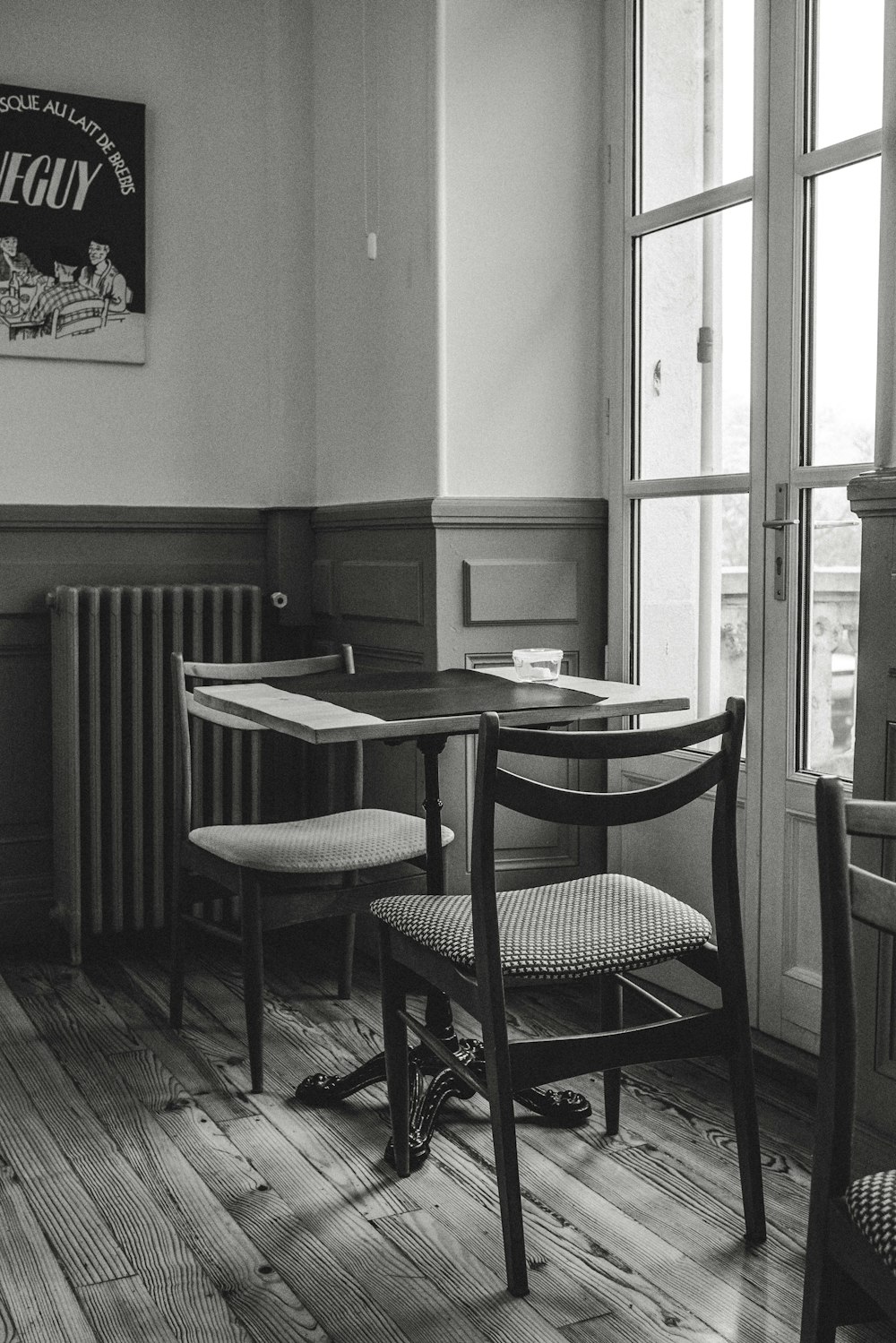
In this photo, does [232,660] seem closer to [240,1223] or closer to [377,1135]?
[377,1135]

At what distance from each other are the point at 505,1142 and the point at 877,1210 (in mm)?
705

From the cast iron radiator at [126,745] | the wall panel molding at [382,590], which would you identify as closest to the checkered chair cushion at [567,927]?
the wall panel molding at [382,590]

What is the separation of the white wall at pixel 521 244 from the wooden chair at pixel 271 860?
Answer: 0.67 meters

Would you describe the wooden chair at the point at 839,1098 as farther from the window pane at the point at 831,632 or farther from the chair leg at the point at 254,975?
the chair leg at the point at 254,975

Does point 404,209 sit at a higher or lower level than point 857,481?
higher

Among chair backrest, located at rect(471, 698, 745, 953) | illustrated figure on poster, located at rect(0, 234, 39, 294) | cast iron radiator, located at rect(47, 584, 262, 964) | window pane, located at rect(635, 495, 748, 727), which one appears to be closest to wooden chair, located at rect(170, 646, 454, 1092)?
cast iron radiator, located at rect(47, 584, 262, 964)

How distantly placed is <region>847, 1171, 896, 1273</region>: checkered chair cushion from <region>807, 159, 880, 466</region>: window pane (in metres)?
1.57

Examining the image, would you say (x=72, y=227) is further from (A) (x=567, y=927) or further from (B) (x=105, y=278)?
(A) (x=567, y=927)

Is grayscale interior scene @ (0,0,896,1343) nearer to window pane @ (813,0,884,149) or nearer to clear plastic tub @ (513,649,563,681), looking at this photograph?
window pane @ (813,0,884,149)

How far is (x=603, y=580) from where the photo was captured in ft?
10.9

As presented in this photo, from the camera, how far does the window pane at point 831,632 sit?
8.38 ft

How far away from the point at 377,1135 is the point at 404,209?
2161mm

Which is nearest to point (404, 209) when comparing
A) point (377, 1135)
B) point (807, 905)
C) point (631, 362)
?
point (631, 362)

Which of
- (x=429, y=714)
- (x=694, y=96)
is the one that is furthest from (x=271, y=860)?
(x=694, y=96)
